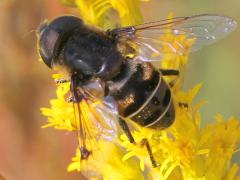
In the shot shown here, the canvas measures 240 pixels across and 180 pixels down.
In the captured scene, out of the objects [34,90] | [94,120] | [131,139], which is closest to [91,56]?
[94,120]

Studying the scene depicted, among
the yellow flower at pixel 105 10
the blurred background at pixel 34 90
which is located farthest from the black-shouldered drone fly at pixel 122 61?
the blurred background at pixel 34 90

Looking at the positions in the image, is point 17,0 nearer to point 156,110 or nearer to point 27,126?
point 27,126

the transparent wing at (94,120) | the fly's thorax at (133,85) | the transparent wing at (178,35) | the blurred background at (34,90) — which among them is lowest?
the blurred background at (34,90)

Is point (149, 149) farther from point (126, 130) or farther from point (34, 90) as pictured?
point (34, 90)

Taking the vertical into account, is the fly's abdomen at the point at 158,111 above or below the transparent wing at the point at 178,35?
below

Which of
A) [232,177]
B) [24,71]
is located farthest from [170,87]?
[24,71]

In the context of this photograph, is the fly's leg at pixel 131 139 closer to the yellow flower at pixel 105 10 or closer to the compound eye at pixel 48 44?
the compound eye at pixel 48 44

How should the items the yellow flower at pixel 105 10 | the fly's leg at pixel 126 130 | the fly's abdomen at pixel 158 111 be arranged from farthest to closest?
the yellow flower at pixel 105 10, the fly's leg at pixel 126 130, the fly's abdomen at pixel 158 111

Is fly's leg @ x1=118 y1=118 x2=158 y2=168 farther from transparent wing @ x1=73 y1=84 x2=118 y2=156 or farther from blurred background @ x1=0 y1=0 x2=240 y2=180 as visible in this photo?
blurred background @ x1=0 y1=0 x2=240 y2=180

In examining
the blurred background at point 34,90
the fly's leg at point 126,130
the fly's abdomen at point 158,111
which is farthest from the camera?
the blurred background at point 34,90
